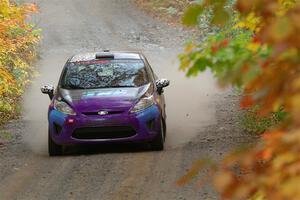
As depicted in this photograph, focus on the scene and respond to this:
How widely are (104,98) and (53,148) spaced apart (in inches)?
50.5

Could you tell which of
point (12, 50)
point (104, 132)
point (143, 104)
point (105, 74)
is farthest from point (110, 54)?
point (12, 50)

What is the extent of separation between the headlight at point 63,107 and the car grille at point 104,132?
1.10 feet

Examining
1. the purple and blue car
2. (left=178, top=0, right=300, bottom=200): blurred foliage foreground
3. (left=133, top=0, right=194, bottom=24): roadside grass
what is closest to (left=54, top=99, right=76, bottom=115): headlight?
the purple and blue car

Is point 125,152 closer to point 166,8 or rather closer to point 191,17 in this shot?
point 191,17

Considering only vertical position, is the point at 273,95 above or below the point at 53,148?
above

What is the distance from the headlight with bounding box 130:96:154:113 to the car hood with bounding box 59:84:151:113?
0.24 ft

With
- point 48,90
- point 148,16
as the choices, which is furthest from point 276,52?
point 148,16

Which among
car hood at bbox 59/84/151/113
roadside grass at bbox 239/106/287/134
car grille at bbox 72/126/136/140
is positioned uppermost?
car hood at bbox 59/84/151/113

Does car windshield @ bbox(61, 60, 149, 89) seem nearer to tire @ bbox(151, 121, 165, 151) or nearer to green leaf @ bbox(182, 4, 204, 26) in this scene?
tire @ bbox(151, 121, 165, 151)

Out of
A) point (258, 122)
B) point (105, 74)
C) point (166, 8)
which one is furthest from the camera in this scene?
point (166, 8)

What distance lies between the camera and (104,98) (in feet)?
38.7

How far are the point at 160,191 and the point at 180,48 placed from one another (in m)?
20.9

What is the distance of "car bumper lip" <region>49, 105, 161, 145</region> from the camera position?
11633mm

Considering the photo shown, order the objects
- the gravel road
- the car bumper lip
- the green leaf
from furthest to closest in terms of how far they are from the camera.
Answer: the car bumper lip < the gravel road < the green leaf
